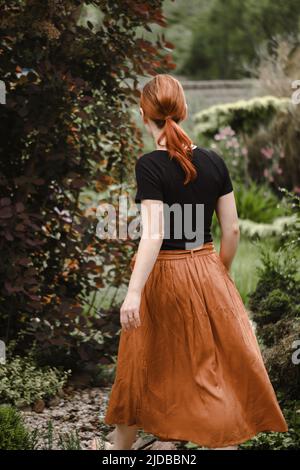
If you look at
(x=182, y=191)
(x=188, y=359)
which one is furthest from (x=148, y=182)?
(x=188, y=359)

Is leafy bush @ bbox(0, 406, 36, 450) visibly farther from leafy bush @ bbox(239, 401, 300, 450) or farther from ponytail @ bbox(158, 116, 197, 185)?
ponytail @ bbox(158, 116, 197, 185)

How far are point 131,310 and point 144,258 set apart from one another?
20 centimetres

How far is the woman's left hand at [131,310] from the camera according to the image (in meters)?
3.12

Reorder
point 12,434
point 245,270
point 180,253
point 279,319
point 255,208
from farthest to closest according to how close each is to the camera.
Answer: point 255,208, point 245,270, point 279,319, point 12,434, point 180,253

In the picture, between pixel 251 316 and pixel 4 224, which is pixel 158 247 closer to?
pixel 4 224

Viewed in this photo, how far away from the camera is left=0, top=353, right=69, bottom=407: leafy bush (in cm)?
432

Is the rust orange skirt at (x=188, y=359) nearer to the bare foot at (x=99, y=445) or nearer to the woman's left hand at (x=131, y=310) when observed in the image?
the woman's left hand at (x=131, y=310)

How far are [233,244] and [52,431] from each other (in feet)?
4.27

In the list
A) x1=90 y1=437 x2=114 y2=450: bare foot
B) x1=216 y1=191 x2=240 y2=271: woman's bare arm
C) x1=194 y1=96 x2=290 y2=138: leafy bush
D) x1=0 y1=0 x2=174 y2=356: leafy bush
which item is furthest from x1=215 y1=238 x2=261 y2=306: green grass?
x1=194 y1=96 x2=290 y2=138: leafy bush

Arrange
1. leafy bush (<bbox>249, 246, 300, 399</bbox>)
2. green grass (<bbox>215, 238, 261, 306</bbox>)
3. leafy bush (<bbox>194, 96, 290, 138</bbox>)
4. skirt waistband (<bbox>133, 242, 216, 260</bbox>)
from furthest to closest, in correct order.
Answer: leafy bush (<bbox>194, 96, 290, 138</bbox>) < green grass (<bbox>215, 238, 261, 306</bbox>) < leafy bush (<bbox>249, 246, 300, 399</bbox>) < skirt waistband (<bbox>133, 242, 216, 260</bbox>)

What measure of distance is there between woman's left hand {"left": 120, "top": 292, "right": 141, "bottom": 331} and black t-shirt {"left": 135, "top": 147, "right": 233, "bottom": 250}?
0.33m

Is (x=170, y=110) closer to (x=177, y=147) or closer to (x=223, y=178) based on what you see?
(x=177, y=147)

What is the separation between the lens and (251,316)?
206 inches

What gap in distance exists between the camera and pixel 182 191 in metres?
3.29
